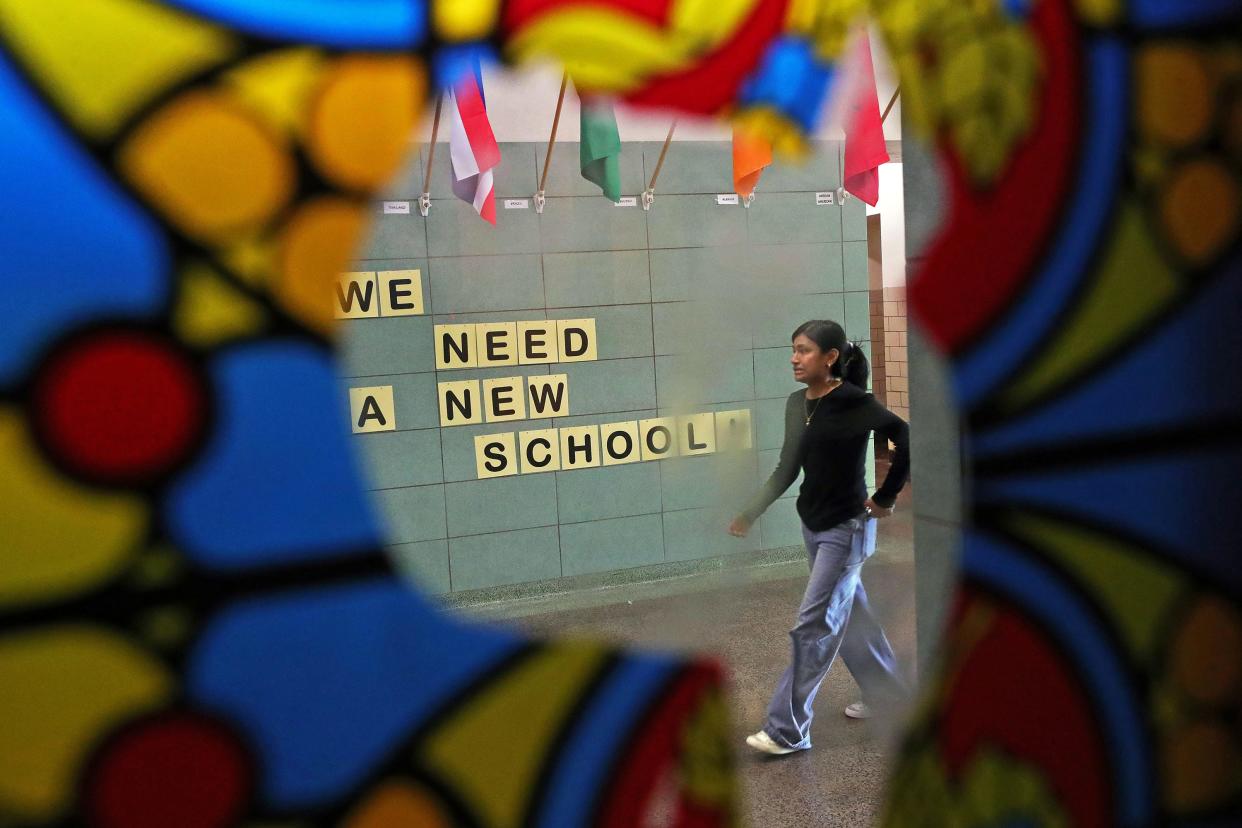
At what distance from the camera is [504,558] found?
5688mm

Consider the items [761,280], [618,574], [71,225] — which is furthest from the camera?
[618,574]

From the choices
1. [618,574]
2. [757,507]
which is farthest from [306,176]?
[618,574]

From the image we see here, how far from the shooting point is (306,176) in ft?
4.13

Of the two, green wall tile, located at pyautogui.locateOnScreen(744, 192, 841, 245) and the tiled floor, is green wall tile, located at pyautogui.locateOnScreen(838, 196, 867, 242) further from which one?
the tiled floor

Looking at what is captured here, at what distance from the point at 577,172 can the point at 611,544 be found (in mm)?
1995

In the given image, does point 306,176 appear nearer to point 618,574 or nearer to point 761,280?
point 761,280

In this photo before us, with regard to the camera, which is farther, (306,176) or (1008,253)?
(1008,253)

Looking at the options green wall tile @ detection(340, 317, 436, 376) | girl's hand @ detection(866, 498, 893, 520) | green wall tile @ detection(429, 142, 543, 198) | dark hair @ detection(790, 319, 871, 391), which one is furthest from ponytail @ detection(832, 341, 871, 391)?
green wall tile @ detection(340, 317, 436, 376)

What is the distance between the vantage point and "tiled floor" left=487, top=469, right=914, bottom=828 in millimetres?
3221

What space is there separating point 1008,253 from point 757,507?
5.73ft

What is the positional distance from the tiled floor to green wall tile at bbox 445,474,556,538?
1.42 ft

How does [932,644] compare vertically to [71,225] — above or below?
below

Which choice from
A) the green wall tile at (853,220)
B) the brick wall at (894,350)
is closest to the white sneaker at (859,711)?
the green wall tile at (853,220)

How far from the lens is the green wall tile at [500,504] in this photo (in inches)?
222
